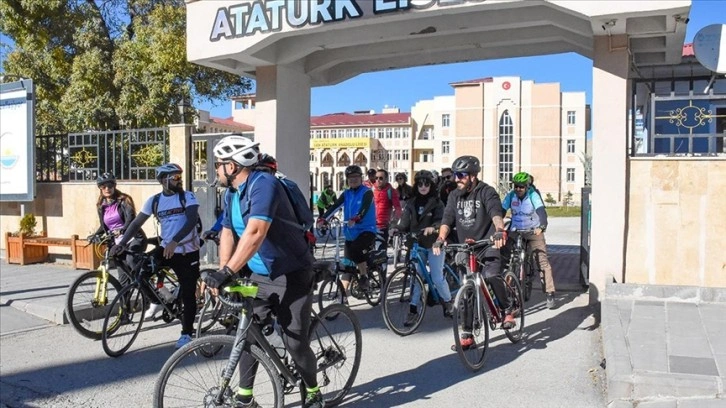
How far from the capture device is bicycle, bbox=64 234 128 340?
21.8 ft

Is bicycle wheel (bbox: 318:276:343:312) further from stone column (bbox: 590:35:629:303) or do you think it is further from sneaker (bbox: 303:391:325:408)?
stone column (bbox: 590:35:629:303)

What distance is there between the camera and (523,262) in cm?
848

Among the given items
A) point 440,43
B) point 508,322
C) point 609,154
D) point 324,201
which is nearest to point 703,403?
point 508,322

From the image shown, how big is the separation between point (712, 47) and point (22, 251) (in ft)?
42.1

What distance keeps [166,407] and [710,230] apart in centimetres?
668

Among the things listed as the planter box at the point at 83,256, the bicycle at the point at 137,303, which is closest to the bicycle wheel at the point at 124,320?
the bicycle at the point at 137,303

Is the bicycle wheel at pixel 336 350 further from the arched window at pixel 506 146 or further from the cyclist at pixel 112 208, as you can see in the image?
the arched window at pixel 506 146

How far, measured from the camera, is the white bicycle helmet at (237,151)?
13.1 ft

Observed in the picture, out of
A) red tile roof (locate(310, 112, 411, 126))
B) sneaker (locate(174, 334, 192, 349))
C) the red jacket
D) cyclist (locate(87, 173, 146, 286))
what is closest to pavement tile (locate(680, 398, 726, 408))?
sneaker (locate(174, 334, 192, 349))

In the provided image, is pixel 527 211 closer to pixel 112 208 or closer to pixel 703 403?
pixel 703 403

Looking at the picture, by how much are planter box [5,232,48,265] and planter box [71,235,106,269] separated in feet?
5.64

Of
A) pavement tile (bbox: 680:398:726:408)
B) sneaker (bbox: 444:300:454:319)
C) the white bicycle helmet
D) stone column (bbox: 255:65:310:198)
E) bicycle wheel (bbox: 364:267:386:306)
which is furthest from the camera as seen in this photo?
stone column (bbox: 255:65:310:198)

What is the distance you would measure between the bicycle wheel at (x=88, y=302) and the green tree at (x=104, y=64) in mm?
9792

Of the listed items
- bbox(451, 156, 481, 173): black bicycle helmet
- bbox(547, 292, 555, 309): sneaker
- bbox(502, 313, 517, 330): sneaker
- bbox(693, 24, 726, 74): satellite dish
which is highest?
bbox(693, 24, 726, 74): satellite dish
